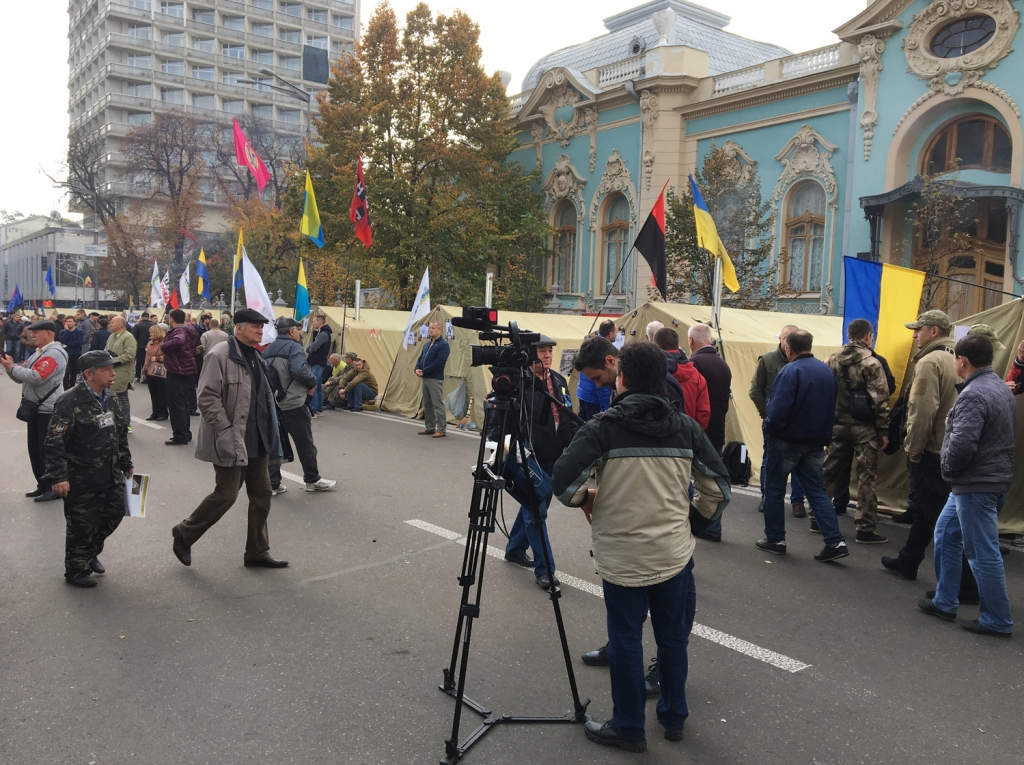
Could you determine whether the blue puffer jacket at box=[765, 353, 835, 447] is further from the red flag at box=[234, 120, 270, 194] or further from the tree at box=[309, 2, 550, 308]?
the tree at box=[309, 2, 550, 308]

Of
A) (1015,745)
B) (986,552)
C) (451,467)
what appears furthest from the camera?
(451,467)

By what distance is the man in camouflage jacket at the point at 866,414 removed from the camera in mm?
6734

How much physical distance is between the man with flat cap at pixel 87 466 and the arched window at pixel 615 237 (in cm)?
2228

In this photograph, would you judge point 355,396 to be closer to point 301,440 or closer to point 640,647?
point 301,440

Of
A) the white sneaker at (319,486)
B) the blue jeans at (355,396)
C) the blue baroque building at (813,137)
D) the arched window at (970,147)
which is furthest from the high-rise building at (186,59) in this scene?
the white sneaker at (319,486)

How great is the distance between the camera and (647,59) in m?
25.5

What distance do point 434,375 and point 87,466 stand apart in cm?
721

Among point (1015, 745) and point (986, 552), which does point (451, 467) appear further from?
point (1015, 745)

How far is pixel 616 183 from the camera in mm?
26688

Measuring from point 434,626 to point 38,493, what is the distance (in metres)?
5.29

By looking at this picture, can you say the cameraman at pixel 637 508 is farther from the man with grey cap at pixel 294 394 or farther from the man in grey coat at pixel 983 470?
the man with grey cap at pixel 294 394

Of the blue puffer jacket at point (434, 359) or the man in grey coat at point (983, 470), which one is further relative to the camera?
the blue puffer jacket at point (434, 359)

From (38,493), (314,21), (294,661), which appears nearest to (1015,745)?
(294,661)

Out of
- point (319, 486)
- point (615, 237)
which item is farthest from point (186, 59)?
point (319, 486)
